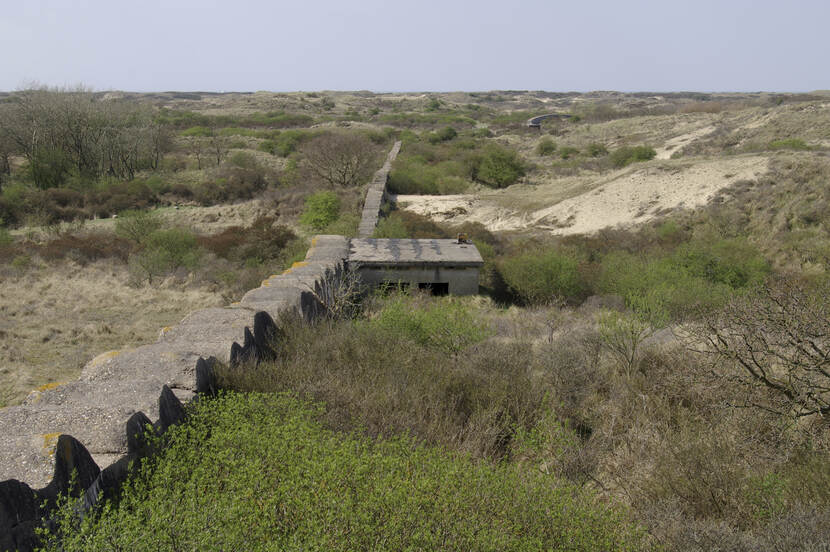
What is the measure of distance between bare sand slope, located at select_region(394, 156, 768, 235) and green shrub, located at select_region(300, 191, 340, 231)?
3.80 meters

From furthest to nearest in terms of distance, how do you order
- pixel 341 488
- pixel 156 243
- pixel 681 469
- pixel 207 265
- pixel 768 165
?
1. pixel 768 165
2. pixel 156 243
3. pixel 207 265
4. pixel 681 469
5. pixel 341 488

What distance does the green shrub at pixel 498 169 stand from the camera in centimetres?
2495

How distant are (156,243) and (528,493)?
13.4 meters

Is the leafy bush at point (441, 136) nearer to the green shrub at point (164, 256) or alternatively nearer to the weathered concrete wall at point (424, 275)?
the green shrub at point (164, 256)

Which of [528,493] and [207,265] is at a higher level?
[528,493]

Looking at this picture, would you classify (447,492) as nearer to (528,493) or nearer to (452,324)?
(528,493)

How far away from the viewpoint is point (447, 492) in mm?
2641

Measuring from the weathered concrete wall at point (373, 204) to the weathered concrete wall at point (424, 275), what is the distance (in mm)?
3045

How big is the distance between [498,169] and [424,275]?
51.9ft

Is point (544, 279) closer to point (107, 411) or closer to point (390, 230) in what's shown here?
point (390, 230)

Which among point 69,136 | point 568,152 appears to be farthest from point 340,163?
point 568,152

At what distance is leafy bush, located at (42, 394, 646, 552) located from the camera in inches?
87.5

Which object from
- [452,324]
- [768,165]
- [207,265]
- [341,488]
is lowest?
[207,265]

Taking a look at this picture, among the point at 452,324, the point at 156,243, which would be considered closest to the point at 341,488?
the point at 452,324
